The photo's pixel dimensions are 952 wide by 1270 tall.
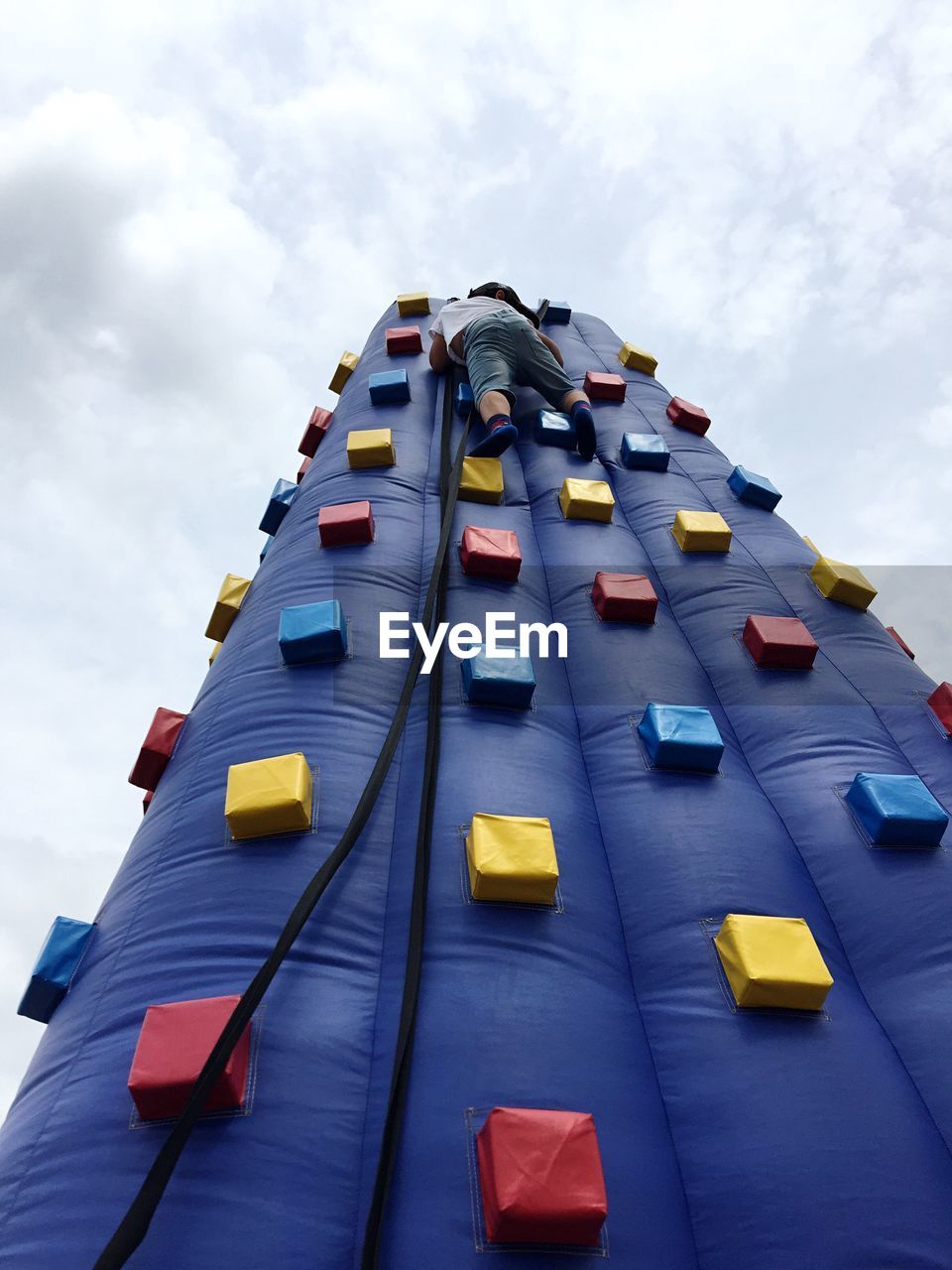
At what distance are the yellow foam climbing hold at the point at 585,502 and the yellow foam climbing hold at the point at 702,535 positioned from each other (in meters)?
0.21

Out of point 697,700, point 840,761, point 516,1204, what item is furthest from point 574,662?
point 516,1204

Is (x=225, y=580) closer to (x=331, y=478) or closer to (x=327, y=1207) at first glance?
(x=331, y=478)

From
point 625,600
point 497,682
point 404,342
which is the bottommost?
point 497,682

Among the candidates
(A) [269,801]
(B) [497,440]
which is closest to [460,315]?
(B) [497,440]

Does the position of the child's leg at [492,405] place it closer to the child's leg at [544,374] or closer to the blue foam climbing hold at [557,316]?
the child's leg at [544,374]

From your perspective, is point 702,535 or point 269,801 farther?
point 702,535

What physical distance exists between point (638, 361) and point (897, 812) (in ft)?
8.74

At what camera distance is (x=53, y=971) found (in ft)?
3.72

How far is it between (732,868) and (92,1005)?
3.18ft

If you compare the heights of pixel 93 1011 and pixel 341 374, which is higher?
pixel 341 374

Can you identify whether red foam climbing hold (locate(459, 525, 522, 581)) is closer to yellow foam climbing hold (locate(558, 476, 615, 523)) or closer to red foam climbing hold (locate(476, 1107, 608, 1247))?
yellow foam climbing hold (locate(558, 476, 615, 523))

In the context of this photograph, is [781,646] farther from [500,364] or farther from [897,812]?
[500,364]

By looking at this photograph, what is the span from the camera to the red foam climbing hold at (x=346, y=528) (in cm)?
187

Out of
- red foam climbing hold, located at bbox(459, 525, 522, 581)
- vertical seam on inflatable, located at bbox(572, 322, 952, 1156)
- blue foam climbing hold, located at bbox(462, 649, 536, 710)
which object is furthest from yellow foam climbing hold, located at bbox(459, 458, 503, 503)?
blue foam climbing hold, located at bbox(462, 649, 536, 710)
